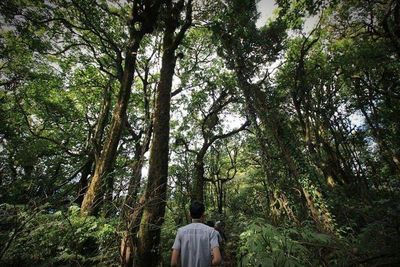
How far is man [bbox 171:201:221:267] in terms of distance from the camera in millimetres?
2934

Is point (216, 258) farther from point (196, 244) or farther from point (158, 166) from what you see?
point (158, 166)

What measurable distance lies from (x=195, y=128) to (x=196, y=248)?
49.7 feet

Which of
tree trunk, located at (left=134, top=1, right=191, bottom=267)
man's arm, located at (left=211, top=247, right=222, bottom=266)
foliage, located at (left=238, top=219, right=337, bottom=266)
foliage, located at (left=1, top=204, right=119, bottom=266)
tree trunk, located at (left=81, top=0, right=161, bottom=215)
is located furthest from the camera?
tree trunk, located at (left=81, top=0, right=161, bottom=215)

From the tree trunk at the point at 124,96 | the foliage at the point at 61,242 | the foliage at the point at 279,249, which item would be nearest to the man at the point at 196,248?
the foliage at the point at 279,249

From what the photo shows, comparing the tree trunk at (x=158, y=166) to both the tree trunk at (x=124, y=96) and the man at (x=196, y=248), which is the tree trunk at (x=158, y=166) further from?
the man at (x=196, y=248)

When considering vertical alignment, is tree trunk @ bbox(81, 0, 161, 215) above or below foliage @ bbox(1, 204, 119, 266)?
above

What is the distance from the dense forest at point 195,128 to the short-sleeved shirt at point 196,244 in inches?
37.7

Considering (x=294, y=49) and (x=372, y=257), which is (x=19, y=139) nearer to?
(x=294, y=49)

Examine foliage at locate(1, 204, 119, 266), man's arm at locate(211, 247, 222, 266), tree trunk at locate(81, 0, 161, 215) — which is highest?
tree trunk at locate(81, 0, 161, 215)

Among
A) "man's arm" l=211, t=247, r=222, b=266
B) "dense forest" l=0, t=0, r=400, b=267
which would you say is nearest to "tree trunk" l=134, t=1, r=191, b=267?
"dense forest" l=0, t=0, r=400, b=267

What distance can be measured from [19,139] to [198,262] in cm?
1618

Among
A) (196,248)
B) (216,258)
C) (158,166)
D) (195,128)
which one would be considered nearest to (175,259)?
(196,248)

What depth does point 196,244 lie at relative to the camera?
3.01 metres

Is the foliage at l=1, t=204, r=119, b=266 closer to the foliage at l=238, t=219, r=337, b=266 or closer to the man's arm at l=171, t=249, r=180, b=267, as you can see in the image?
the man's arm at l=171, t=249, r=180, b=267
